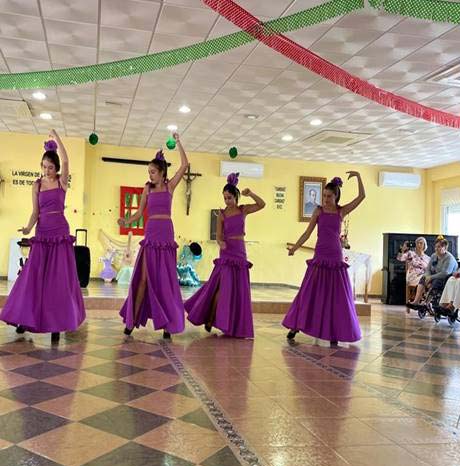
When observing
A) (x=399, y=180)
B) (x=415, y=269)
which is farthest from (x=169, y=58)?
(x=399, y=180)

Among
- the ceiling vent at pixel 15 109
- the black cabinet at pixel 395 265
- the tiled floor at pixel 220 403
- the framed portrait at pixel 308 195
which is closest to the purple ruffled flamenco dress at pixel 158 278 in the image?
the tiled floor at pixel 220 403

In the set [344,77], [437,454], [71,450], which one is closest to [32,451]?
[71,450]

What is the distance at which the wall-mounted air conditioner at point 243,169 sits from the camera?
11.5 metres

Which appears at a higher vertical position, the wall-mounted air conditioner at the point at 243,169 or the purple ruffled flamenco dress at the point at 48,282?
the wall-mounted air conditioner at the point at 243,169

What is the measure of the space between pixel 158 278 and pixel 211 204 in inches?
286

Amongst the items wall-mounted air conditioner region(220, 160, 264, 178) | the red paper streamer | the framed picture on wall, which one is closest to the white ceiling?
the red paper streamer

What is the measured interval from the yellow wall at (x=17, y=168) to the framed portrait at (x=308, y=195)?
479 centimetres

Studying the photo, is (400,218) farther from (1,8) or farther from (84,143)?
(1,8)

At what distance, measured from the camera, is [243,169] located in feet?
38.1

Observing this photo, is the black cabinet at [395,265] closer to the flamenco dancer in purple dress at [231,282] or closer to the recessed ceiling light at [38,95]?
the flamenco dancer in purple dress at [231,282]

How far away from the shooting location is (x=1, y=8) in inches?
187

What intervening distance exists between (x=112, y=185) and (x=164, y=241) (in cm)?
693

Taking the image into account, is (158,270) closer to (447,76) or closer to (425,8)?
(425,8)

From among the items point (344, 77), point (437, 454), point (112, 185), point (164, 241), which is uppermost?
point (344, 77)
